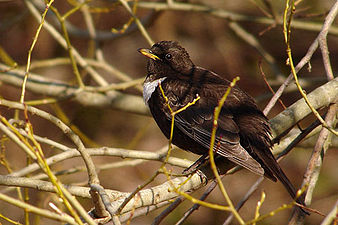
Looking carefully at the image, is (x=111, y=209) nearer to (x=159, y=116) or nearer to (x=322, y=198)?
(x=159, y=116)

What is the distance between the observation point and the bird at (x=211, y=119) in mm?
4297

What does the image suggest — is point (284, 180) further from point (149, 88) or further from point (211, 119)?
point (149, 88)

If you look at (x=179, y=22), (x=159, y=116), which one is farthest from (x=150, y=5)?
(x=179, y=22)

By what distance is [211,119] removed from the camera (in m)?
4.62

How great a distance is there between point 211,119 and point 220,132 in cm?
20

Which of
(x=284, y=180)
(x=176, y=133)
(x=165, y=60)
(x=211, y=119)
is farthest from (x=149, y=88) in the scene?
(x=284, y=180)

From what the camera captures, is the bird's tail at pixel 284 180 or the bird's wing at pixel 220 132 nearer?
the bird's tail at pixel 284 180

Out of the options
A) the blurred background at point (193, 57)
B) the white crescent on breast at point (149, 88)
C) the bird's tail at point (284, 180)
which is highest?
the blurred background at point (193, 57)

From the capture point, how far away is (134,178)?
1050cm

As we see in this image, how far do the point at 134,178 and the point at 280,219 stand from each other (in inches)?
120

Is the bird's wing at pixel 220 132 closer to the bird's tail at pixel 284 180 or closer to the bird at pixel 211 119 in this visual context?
the bird at pixel 211 119

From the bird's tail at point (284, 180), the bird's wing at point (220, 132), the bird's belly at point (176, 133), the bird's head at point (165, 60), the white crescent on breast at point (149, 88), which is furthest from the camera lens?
the bird's head at point (165, 60)

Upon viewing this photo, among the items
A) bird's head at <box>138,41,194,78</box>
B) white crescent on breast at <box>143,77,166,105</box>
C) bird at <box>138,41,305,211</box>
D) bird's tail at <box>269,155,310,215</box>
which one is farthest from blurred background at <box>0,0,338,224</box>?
bird's tail at <box>269,155,310,215</box>

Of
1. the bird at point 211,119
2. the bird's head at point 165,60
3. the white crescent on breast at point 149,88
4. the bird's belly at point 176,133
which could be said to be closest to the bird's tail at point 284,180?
the bird at point 211,119
